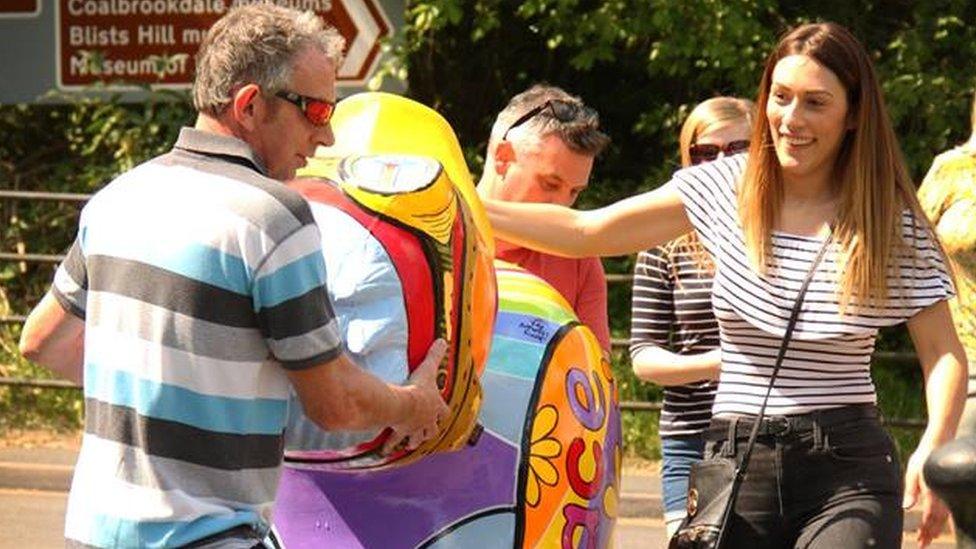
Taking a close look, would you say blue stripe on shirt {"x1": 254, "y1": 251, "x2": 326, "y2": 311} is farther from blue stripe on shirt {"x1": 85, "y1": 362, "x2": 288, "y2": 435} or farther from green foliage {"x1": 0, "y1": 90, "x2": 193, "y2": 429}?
green foliage {"x1": 0, "y1": 90, "x2": 193, "y2": 429}

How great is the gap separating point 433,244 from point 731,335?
910 mm

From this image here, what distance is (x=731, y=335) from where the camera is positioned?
4.57 meters

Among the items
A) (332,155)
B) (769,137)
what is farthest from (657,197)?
(332,155)

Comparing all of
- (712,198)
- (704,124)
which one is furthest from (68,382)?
(712,198)

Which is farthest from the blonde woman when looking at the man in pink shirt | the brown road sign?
the brown road sign

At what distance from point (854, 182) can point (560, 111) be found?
971 mm

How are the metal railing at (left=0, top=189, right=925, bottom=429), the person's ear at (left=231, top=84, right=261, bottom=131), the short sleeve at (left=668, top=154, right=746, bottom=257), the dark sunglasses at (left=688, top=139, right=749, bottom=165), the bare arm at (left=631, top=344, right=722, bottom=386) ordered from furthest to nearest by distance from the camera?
the metal railing at (left=0, top=189, right=925, bottom=429), the dark sunglasses at (left=688, top=139, right=749, bottom=165), the bare arm at (left=631, top=344, right=722, bottom=386), the short sleeve at (left=668, top=154, right=746, bottom=257), the person's ear at (left=231, top=84, right=261, bottom=131)

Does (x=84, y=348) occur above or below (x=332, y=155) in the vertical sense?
below

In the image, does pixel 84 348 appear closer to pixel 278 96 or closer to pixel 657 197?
pixel 278 96

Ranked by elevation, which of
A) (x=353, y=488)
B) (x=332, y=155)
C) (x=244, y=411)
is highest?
(x=332, y=155)

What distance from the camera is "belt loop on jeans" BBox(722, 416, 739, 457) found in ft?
14.7

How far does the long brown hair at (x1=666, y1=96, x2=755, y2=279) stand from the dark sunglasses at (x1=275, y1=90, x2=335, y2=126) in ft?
8.29

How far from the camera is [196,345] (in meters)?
3.47

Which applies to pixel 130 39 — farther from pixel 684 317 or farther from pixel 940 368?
pixel 940 368
